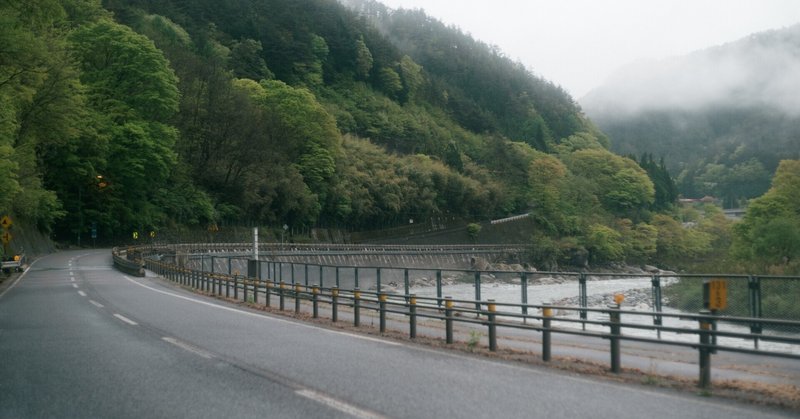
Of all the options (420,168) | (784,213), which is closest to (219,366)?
(784,213)

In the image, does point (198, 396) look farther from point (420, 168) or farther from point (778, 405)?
point (420, 168)

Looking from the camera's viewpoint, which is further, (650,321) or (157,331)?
(650,321)

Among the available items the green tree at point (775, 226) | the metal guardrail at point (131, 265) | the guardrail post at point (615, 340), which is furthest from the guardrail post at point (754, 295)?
the green tree at point (775, 226)

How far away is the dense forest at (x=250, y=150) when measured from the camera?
48.9m

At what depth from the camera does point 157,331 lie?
15742 mm

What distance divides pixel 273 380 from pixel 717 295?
598 centimetres

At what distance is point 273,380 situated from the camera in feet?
31.7

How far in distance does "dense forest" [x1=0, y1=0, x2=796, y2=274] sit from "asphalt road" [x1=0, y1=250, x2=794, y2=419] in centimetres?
1342

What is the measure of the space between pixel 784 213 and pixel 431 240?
49.9 m

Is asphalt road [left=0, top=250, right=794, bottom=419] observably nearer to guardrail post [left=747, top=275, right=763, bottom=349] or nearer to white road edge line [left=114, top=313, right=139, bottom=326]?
white road edge line [left=114, top=313, right=139, bottom=326]

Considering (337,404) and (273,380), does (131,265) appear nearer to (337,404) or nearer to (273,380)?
(273,380)

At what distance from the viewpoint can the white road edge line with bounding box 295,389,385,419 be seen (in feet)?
24.5

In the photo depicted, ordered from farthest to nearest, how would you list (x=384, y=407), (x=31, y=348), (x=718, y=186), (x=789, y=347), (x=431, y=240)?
(x=718, y=186) → (x=431, y=240) → (x=789, y=347) → (x=31, y=348) → (x=384, y=407)

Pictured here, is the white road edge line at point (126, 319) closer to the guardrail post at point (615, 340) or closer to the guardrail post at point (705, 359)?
the guardrail post at point (615, 340)
